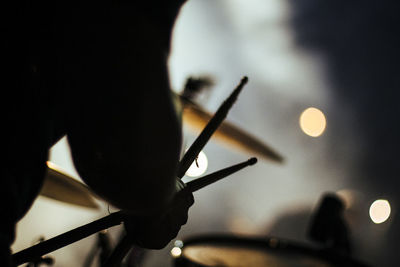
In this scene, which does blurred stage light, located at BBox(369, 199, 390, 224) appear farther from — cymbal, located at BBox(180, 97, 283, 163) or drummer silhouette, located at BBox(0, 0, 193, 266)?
drummer silhouette, located at BBox(0, 0, 193, 266)

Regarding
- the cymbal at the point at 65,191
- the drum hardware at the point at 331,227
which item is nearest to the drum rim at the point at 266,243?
the drum hardware at the point at 331,227

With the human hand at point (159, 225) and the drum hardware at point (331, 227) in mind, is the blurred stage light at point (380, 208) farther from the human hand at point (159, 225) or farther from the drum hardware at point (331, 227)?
the human hand at point (159, 225)

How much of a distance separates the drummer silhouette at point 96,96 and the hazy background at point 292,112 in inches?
120

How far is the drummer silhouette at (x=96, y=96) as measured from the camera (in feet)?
1.39

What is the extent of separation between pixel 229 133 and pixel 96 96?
4.93 ft

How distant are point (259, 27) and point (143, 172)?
4.52 metres

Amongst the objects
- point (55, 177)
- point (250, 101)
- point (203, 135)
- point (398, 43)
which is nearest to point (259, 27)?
point (250, 101)

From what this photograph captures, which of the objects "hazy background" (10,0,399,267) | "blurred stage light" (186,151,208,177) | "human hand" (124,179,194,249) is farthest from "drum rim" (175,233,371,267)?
"hazy background" (10,0,399,267)

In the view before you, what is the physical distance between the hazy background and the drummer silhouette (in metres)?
3.05

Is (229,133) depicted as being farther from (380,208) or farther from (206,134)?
(380,208)

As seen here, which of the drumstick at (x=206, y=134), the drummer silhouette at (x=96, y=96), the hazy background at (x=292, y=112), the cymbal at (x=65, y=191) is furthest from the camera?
the hazy background at (x=292, y=112)

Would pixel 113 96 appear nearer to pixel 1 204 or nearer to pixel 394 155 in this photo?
pixel 1 204

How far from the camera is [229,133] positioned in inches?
74.4

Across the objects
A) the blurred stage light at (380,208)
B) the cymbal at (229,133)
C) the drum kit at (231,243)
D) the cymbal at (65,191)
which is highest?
the blurred stage light at (380,208)
